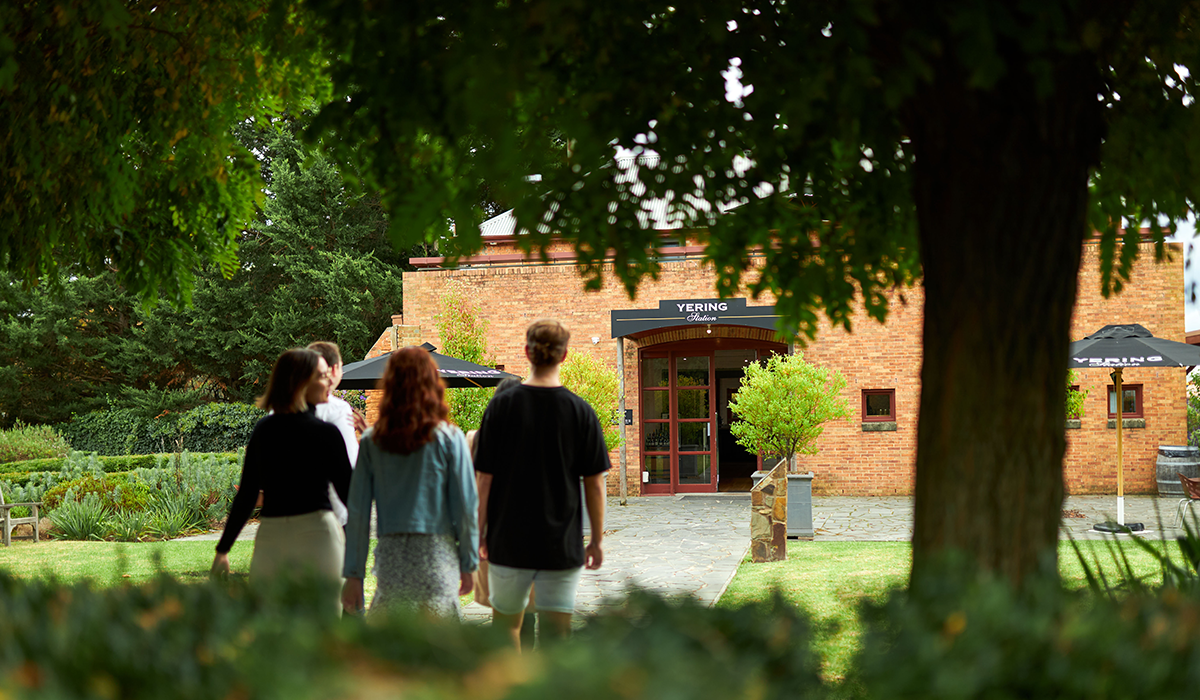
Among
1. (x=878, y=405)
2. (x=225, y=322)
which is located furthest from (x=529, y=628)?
(x=225, y=322)

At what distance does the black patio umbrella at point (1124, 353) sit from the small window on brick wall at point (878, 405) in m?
6.17

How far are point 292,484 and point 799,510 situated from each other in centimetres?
847

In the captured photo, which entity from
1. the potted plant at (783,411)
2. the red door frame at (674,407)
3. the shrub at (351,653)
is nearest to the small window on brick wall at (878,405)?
the red door frame at (674,407)

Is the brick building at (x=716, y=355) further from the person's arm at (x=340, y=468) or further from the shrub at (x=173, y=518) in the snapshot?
the person's arm at (x=340, y=468)

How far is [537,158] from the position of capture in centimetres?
288

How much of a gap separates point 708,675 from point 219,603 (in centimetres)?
121

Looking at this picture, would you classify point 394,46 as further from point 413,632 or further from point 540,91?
point 413,632

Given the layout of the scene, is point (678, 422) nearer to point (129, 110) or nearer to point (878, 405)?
point (878, 405)

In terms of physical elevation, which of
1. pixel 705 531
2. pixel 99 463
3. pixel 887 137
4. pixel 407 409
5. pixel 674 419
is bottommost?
pixel 705 531

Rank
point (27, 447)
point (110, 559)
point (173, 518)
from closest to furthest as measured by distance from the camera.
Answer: point (110, 559) < point (173, 518) < point (27, 447)

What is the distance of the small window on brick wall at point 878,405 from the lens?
60.3 ft

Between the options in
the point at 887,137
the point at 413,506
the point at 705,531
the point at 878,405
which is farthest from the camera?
the point at 878,405

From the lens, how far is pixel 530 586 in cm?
408

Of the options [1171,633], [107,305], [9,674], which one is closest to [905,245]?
[1171,633]
